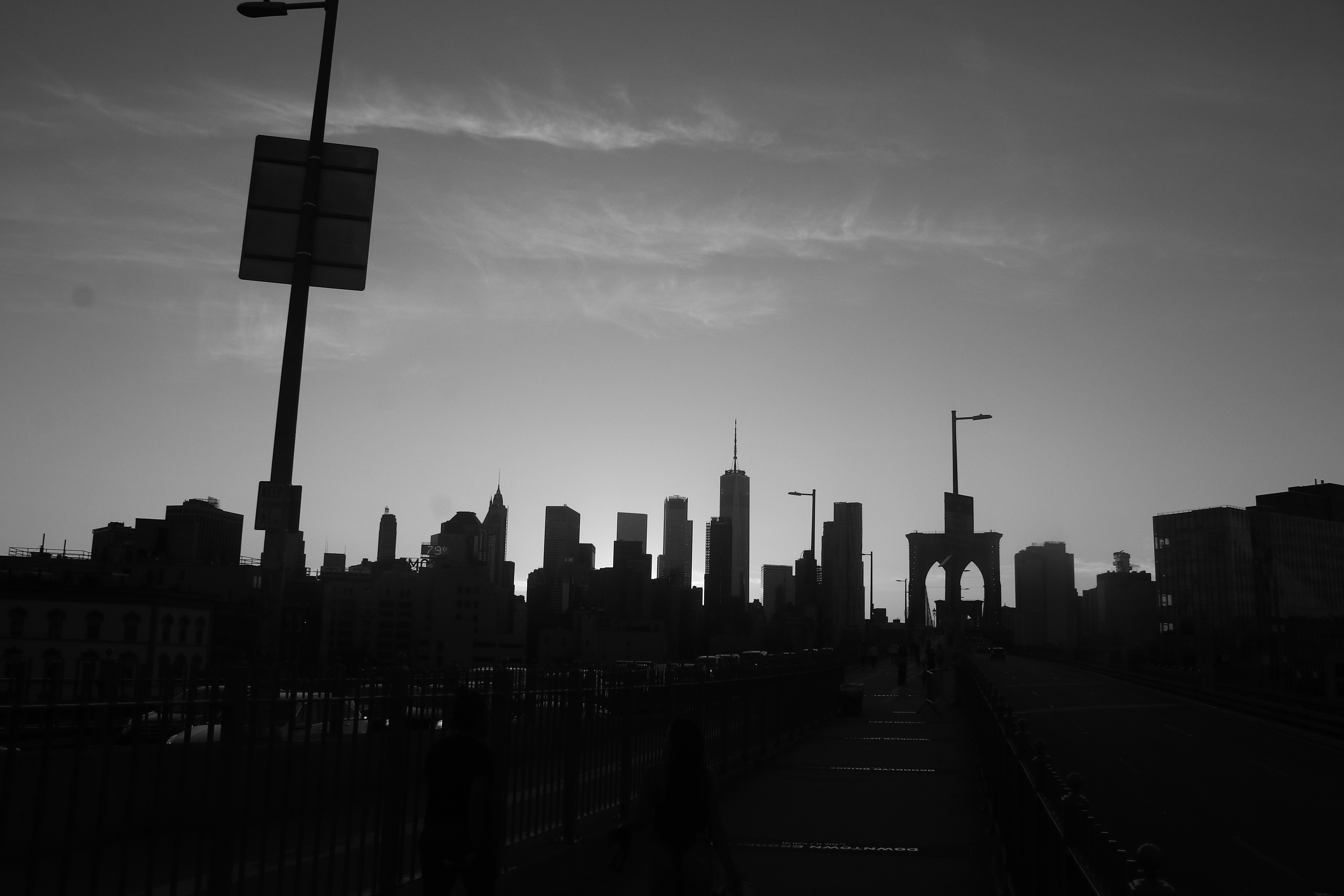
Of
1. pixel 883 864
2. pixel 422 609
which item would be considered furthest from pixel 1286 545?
pixel 883 864

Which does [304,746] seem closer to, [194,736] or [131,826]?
[194,736]

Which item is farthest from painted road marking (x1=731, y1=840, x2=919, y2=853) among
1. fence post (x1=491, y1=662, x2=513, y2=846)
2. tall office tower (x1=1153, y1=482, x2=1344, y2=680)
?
tall office tower (x1=1153, y1=482, x2=1344, y2=680)

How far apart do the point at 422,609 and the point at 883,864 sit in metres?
131

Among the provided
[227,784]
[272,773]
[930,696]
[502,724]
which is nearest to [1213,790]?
[502,724]

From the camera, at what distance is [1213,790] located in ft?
59.4

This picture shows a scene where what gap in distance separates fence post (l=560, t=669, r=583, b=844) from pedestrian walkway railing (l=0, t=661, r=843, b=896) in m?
0.02

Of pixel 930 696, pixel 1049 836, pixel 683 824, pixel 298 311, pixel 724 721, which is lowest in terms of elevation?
pixel 930 696

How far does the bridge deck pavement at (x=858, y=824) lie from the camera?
10.1 meters

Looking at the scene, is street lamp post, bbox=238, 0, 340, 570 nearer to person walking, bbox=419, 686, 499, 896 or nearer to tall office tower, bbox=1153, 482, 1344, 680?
person walking, bbox=419, 686, 499, 896

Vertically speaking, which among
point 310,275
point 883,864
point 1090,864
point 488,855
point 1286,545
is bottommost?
point 883,864

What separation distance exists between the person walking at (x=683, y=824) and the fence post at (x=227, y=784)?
2.17m

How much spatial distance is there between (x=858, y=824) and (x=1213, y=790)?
808 cm

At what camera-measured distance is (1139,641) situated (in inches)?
7215

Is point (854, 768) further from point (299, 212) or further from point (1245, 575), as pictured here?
point (1245, 575)
